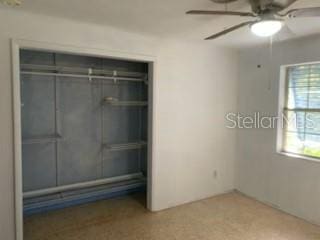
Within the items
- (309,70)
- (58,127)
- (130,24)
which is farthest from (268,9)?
(58,127)

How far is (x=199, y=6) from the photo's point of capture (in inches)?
84.5

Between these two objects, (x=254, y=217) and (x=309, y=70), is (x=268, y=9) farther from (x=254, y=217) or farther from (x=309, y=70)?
(x=254, y=217)

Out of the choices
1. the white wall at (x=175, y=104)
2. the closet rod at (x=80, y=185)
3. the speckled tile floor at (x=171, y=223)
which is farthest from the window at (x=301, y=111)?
the closet rod at (x=80, y=185)

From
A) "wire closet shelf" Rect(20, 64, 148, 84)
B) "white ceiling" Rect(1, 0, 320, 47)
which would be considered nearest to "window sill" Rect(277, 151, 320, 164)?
"white ceiling" Rect(1, 0, 320, 47)

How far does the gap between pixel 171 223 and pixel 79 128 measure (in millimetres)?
1852

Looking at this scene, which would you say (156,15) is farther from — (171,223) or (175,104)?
(171,223)

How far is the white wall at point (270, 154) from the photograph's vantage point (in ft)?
10.3

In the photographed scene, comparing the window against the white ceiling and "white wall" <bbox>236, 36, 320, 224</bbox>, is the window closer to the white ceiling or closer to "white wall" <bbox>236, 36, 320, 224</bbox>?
"white wall" <bbox>236, 36, 320, 224</bbox>

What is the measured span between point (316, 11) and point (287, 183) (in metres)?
2.51

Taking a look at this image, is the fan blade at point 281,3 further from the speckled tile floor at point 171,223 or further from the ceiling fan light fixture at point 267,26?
the speckled tile floor at point 171,223

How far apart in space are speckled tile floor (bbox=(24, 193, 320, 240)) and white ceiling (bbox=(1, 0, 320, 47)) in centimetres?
224

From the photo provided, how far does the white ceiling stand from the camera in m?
2.12

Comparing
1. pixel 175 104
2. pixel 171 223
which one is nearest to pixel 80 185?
pixel 171 223

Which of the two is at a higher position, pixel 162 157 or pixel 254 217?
pixel 162 157
